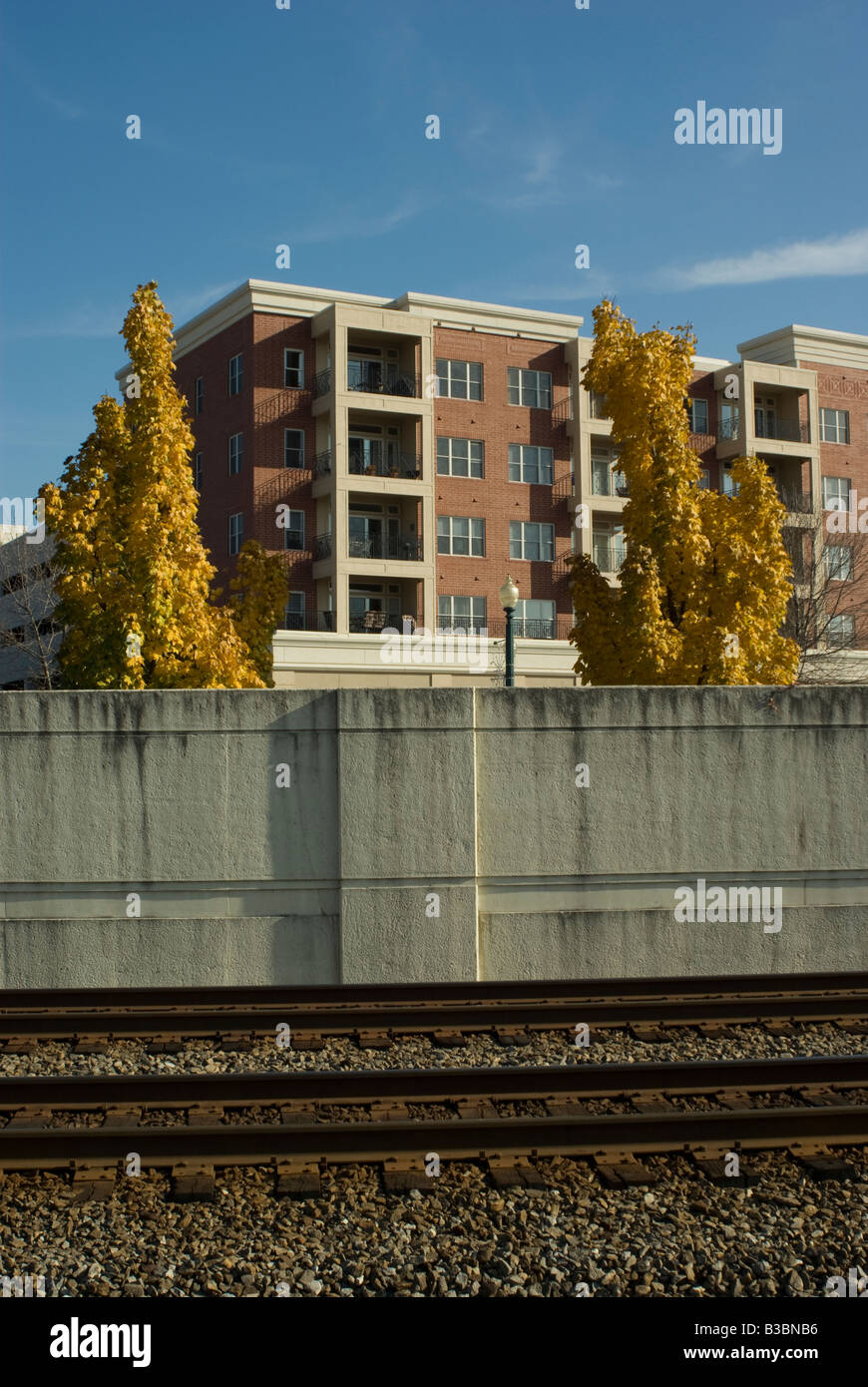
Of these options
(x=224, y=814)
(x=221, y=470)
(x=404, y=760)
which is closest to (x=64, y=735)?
(x=224, y=814)

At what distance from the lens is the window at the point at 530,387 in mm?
49594

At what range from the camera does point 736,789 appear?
1212 cm

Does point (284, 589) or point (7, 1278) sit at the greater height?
point (284, 589)

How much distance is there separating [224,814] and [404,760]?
1813 mm

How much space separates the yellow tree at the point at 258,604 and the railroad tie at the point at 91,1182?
16.4 m

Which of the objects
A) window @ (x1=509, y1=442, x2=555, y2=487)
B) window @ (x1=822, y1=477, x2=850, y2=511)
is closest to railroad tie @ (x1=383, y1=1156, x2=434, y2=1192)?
window @ (x1=509, y1=442, x2=555, y2=487)

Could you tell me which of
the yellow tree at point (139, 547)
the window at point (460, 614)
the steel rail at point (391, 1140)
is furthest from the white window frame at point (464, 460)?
the steel rail at point (391, 1140)

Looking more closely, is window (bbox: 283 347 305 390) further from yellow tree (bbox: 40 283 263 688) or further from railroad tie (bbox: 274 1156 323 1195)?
railroad tie (bbox: 274 1156 323 1195)

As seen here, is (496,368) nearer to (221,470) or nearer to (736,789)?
(221,470)

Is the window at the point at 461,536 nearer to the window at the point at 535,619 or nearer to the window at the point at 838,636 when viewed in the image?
the window at the point at 535,619

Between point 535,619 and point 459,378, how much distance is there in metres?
10.2

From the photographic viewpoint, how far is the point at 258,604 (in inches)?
926

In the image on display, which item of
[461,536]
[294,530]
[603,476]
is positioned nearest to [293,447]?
[294,530]

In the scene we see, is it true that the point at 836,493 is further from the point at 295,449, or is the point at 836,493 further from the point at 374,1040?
the point at 374,1040
